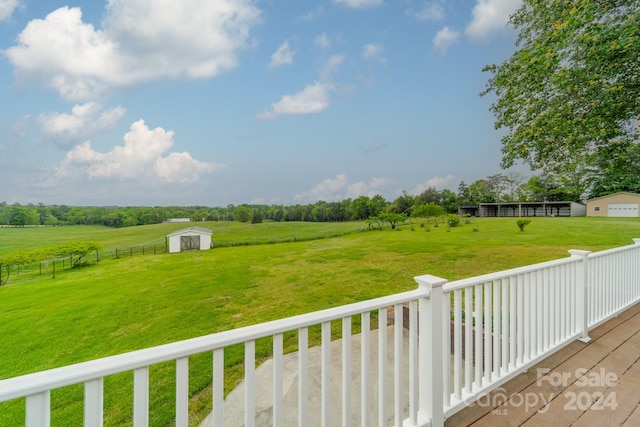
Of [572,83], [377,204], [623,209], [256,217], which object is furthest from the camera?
[377,204]

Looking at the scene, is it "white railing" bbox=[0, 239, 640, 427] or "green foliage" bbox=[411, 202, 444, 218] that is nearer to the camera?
"white railing" bbox=[0, 239, 640, 427]

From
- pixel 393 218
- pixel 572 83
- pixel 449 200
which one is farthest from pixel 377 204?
pixel 449 200

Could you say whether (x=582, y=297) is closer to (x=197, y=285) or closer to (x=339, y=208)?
(x=197, y=285)

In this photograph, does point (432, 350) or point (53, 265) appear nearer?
point (432, 350)

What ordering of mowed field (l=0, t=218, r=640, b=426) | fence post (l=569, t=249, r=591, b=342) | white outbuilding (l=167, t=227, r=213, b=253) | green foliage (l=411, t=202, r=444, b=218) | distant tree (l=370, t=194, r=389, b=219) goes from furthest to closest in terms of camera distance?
1. green foliage (l=411, t=202, r=444, b=218)
2. distant tree (l=370, t=194, r=389, b=219)
3. white outbuilding (l=167, t=227, r=213, b=253)
4. mowed field (l=0, t=218, r=640, b=426)
5. fence post (l=569, t=249, r=591, b=342)

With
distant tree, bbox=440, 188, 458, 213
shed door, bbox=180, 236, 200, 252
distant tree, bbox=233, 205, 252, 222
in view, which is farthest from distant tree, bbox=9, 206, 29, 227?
distant tree, bbox=440, 188, 458, 213

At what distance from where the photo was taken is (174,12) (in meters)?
7.69

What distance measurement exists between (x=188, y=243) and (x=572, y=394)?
37.4ft

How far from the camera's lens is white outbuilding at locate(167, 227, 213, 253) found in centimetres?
1057

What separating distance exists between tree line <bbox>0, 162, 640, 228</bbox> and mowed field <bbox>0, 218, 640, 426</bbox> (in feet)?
1.47

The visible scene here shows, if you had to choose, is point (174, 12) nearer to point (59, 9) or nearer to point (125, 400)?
point (59, 9)

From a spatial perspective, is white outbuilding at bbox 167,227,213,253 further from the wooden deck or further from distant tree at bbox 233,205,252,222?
the wooden deck

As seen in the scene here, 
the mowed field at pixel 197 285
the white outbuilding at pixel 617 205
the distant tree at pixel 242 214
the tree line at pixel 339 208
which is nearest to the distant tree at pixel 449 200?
the tree line at pixel 339 208

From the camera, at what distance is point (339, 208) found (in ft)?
50.3
